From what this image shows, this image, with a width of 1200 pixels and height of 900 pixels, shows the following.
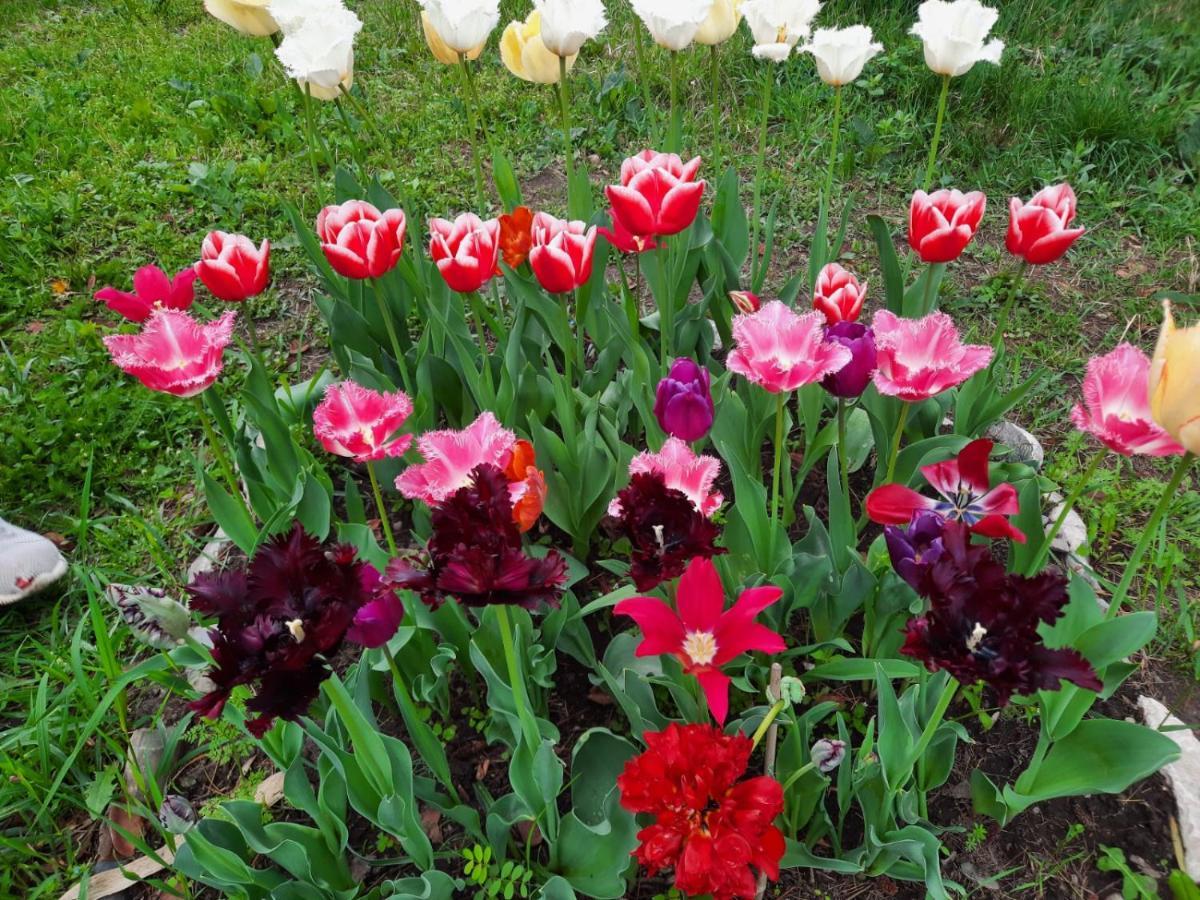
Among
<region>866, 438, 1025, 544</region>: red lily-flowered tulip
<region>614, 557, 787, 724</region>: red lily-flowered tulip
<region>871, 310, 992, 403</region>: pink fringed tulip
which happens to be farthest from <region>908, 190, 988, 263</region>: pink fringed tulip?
<region>614, 557, 787, 724</region>: red lily-flowered tulip

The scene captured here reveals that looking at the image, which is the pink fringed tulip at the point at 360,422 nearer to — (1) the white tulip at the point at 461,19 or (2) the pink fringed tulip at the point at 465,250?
(2) the pink fringed tulip at the point at 465,250

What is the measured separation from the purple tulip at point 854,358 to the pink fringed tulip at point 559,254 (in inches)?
18.6

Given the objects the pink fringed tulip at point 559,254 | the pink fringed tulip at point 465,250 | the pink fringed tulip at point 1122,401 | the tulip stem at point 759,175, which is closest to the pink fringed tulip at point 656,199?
the pink fringed tulip at point 559,254

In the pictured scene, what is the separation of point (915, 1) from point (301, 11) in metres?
3.10

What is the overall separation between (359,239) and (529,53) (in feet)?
2.33

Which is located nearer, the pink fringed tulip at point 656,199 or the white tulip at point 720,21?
the pink fringed tulip at point 656,199

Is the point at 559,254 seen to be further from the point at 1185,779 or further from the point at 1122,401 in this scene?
the point at 1185,779

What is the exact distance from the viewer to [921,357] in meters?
1.35

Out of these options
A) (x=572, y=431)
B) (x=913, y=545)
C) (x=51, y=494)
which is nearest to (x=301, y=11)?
(x=572, y=431)

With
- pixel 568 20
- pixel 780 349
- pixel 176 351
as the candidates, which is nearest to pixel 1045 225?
pixel 780 349

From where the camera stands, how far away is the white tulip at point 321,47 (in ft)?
5.63

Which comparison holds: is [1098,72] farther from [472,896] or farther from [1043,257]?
[472,896]

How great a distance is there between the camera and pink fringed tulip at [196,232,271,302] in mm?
1658

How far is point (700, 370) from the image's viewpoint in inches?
53.9
